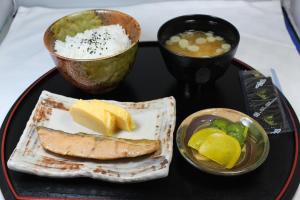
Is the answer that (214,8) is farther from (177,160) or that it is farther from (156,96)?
(177,160)

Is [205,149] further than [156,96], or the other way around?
[156,96]

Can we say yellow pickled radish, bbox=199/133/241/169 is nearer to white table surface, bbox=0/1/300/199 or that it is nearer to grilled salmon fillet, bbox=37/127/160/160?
grilled salmon fillet, bbox=37/127/160/160

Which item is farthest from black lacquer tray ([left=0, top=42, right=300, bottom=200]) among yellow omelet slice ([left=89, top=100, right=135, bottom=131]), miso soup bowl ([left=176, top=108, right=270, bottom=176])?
yellow omelet slice ([left=89, top=100, right=135, bottom=131])

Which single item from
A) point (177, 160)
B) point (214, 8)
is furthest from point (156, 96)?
point (214, 8)

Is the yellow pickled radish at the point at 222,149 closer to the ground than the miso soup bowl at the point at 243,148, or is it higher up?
higher up

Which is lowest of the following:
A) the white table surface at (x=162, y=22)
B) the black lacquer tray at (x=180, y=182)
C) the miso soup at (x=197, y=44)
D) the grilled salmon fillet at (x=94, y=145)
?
the white table surface at (x=162, y=22)

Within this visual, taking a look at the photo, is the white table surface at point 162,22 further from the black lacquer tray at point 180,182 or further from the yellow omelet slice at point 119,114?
the yellow omelet slice at point 119,114

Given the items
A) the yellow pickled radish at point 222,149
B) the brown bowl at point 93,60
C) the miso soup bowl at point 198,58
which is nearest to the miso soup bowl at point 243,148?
the yellow pickled radish at point 222,149
